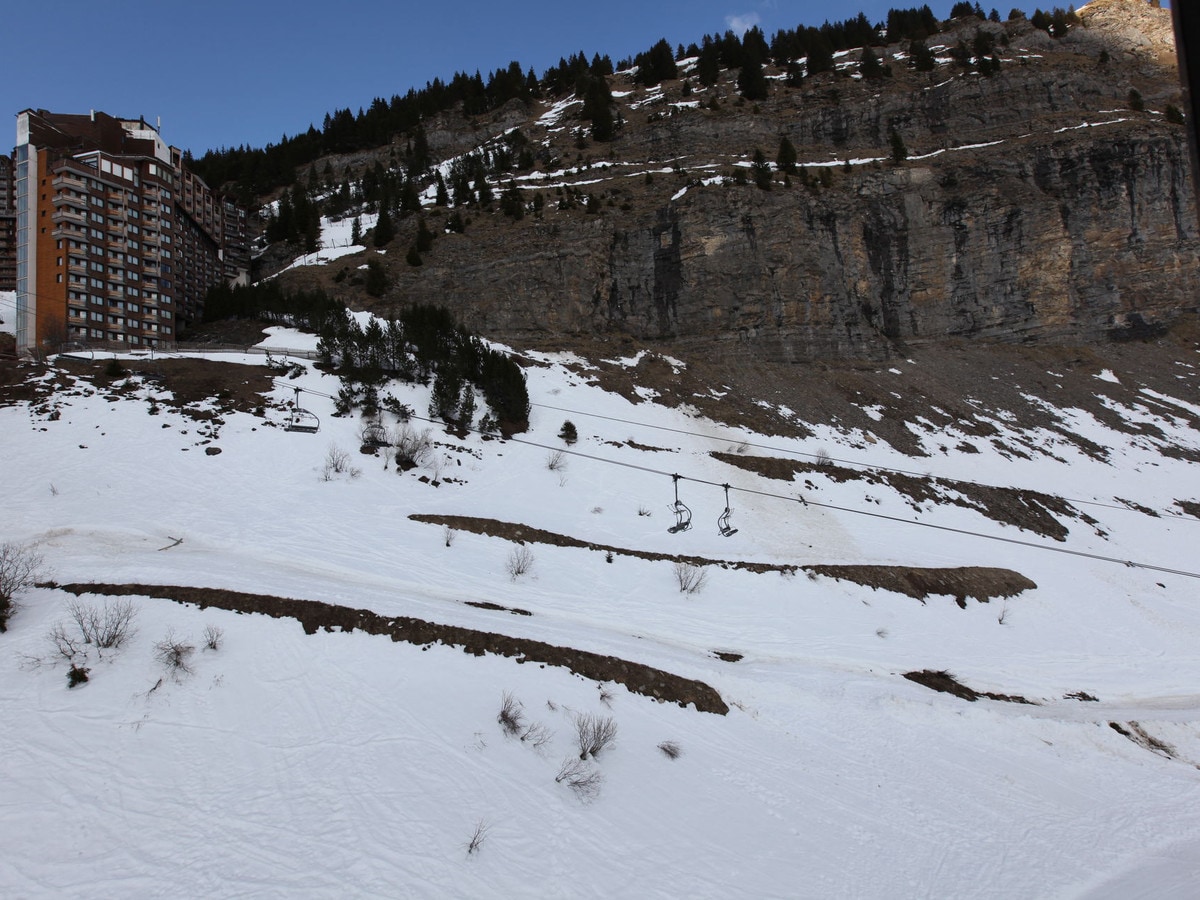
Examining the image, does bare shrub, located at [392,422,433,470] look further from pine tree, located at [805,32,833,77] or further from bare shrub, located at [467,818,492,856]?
pine tree, located at [805,32,833,77]

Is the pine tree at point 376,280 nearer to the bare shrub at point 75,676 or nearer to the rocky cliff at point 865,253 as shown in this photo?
the rocky cliff at point 865,253

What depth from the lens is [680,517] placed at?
76.8 feet

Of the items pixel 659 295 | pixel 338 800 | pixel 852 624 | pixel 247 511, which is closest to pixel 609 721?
pixel 338 800

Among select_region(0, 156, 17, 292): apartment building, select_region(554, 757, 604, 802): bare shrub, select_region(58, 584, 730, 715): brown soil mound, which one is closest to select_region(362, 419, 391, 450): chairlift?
select_region(58, 584, 730, 715): brown soil mound

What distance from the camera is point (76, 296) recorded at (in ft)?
168

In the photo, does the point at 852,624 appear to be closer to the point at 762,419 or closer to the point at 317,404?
the point at 762,419

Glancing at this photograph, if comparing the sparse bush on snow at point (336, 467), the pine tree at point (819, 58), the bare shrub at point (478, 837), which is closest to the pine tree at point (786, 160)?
the pine tree at point (819, 58)

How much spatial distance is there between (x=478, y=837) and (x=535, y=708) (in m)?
2.94

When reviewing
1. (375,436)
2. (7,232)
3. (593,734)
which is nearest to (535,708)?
(593,734)

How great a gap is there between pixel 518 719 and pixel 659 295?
44.2m

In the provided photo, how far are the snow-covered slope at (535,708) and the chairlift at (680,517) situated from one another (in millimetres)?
463

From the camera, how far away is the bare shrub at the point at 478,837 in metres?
7.53

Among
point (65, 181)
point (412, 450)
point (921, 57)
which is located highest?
point (921, 57)

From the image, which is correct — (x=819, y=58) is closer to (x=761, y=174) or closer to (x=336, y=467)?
(x=761, y=174)
